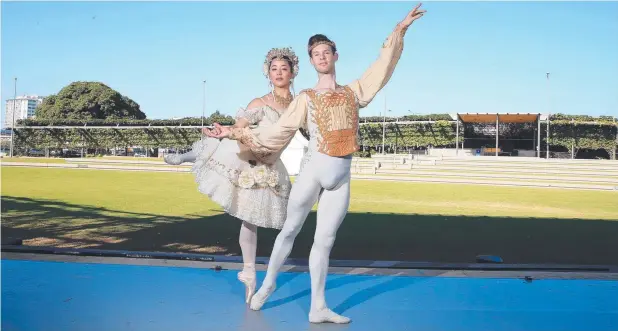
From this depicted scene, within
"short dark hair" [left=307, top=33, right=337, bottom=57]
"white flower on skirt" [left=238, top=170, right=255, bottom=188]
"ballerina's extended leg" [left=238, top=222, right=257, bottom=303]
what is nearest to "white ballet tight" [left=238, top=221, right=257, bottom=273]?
"ballerina's extended leg" [left=238, top=222, right=257, bottom=303]

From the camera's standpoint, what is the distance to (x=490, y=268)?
4.92 meters

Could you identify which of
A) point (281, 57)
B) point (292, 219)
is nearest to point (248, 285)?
point (292, 219)

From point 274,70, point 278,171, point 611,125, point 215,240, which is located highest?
point 611,125

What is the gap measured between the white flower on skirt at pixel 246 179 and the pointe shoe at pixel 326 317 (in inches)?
41.9

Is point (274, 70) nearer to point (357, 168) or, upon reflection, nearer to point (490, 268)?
point (490, 268)

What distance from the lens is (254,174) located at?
3887 millimetres

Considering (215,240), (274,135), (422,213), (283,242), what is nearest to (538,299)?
(283,242)

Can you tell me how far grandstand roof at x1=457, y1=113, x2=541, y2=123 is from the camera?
142 ft

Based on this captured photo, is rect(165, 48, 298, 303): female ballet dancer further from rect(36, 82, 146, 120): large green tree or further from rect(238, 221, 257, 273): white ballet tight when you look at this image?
rect(36, 82, 146, 120): large green tree

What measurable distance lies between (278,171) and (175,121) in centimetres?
5331

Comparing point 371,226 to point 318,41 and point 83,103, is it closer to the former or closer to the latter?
point 318,41

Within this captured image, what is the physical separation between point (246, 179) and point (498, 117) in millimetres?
44774

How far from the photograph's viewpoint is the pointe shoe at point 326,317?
131 inches

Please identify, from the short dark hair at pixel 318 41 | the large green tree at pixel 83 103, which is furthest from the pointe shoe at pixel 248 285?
the large green tree at pixel 83 103
